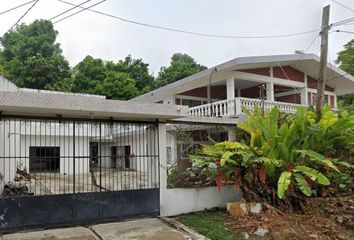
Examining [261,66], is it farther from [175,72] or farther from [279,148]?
[175,72]

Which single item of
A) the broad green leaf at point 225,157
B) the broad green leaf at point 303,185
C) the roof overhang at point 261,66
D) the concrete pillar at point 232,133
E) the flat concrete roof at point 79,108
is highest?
the roof overhang at point 261,66

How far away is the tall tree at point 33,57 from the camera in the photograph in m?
30.5

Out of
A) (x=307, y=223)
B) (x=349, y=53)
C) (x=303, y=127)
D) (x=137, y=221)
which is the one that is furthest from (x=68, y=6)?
(x=349, y=53)

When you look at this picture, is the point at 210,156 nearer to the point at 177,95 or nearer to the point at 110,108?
the point at 110,108

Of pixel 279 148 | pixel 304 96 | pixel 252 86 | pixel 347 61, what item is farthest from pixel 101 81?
pixel 279 148

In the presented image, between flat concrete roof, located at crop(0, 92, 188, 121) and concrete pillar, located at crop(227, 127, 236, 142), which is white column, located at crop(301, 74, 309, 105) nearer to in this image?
concrete pillar, located at crop(227, 127, 236, 142)

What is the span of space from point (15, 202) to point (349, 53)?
28418 millimetres

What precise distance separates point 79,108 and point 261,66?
39.9 ft

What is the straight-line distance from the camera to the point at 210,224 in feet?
24.7

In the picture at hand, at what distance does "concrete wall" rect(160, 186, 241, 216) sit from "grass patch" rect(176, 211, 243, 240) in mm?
228

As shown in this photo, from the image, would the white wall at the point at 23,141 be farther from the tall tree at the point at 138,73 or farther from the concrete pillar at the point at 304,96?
the tall tree at the point at 138,73

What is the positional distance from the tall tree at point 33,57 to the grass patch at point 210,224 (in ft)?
81.9

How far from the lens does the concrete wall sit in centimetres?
860

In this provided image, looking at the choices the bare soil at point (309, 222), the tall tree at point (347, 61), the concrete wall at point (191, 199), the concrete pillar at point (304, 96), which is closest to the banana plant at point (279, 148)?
the bare soil at point (309, 222)
